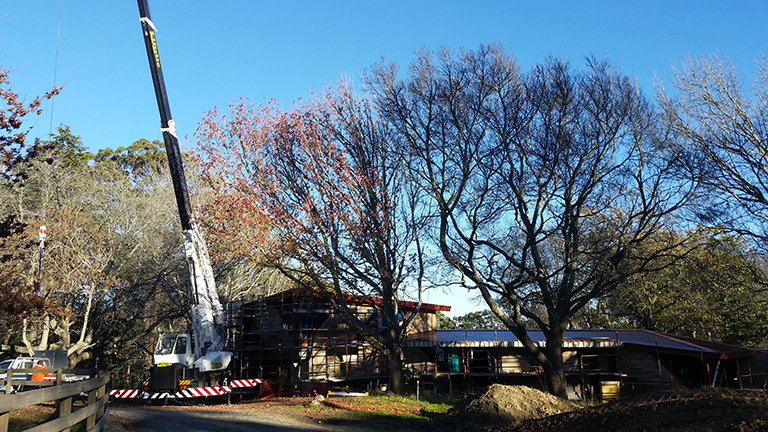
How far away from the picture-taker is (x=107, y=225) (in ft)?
102

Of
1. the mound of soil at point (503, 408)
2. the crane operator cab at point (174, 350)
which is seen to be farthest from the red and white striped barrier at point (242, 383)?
the mound of soil at point (503, 408)

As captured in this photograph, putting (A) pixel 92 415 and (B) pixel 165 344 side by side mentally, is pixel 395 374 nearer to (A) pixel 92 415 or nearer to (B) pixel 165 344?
(B) pixel 165 344

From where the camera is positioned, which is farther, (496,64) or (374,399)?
(496,64)

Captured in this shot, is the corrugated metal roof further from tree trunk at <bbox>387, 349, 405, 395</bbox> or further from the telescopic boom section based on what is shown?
the telescopic boom section

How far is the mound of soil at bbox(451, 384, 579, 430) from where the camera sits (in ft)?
47.5

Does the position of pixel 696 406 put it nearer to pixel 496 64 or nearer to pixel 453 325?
pixel 496 64

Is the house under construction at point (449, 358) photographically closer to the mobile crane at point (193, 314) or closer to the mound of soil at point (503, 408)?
the mobile crane at point (193, 314)

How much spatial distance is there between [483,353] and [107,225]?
22.1m

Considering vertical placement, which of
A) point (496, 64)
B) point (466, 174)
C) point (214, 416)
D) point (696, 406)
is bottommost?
point (214, 416)

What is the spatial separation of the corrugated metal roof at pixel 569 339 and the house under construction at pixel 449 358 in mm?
56

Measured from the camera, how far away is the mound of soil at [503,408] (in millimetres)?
14477

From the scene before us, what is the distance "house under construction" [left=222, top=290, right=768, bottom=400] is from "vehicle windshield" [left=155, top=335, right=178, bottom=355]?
3774 millimetres

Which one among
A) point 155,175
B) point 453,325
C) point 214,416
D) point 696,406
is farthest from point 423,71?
point 453,325

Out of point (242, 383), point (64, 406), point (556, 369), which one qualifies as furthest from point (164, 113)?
point (556, 369)
